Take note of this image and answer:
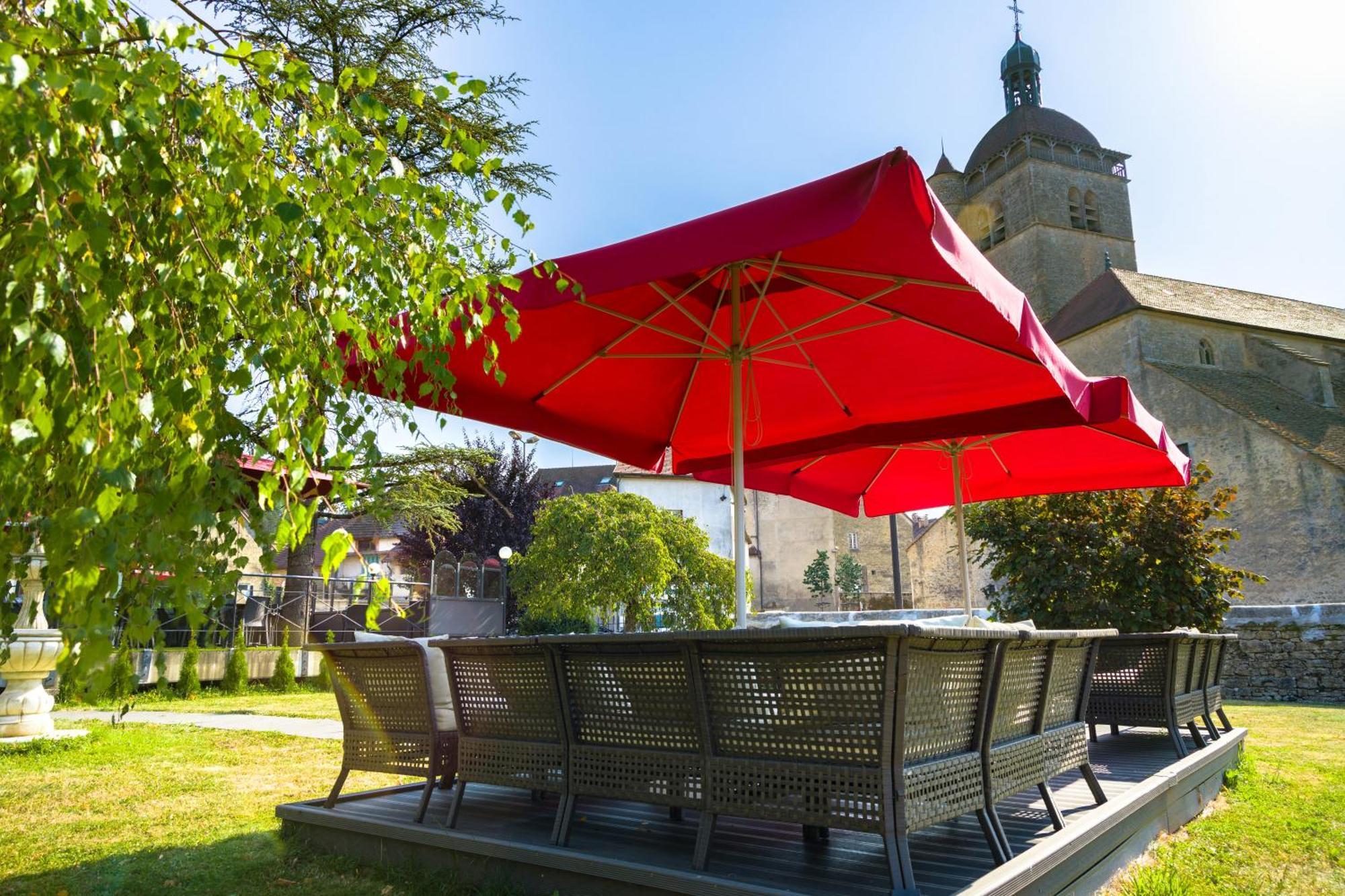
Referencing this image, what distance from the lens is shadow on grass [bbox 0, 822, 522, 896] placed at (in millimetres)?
3256

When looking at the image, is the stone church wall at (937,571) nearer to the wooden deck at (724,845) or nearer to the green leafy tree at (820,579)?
the green leafy tree at (820,579)

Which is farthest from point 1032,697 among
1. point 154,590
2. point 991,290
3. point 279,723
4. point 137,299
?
point 279,723

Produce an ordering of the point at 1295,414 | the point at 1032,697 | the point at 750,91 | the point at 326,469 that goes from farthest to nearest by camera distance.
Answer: the point at 1295,414 < the point at 750,91 < the point at 1032,697 < the point at 326,469

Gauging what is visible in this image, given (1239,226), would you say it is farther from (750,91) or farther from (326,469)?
(326,469)

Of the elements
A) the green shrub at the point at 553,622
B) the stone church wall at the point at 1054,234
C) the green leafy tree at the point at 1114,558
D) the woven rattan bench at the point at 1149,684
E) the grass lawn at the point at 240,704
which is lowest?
the grass lawn at the point at 240,704

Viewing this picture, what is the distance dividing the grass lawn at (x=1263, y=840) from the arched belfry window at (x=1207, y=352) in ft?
89.8

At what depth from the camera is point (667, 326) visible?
4.77 meters

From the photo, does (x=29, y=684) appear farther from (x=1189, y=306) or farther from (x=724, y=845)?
(x=1189, y=306)

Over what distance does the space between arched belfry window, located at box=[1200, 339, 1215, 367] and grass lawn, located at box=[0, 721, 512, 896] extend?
106 feet

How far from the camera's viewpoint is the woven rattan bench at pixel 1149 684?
5.28 meters

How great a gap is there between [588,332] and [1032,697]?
8.71 ft

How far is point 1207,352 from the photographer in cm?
3069

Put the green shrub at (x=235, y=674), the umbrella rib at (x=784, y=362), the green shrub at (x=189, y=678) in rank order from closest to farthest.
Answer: the umbrella rib at (x=784, y=362)
the green shrub at (x=189, y=678)
the green shrub at (x=235, y=674)

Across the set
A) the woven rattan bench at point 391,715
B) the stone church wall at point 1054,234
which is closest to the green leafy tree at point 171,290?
Result: the woven rattan bench at point 391,715
